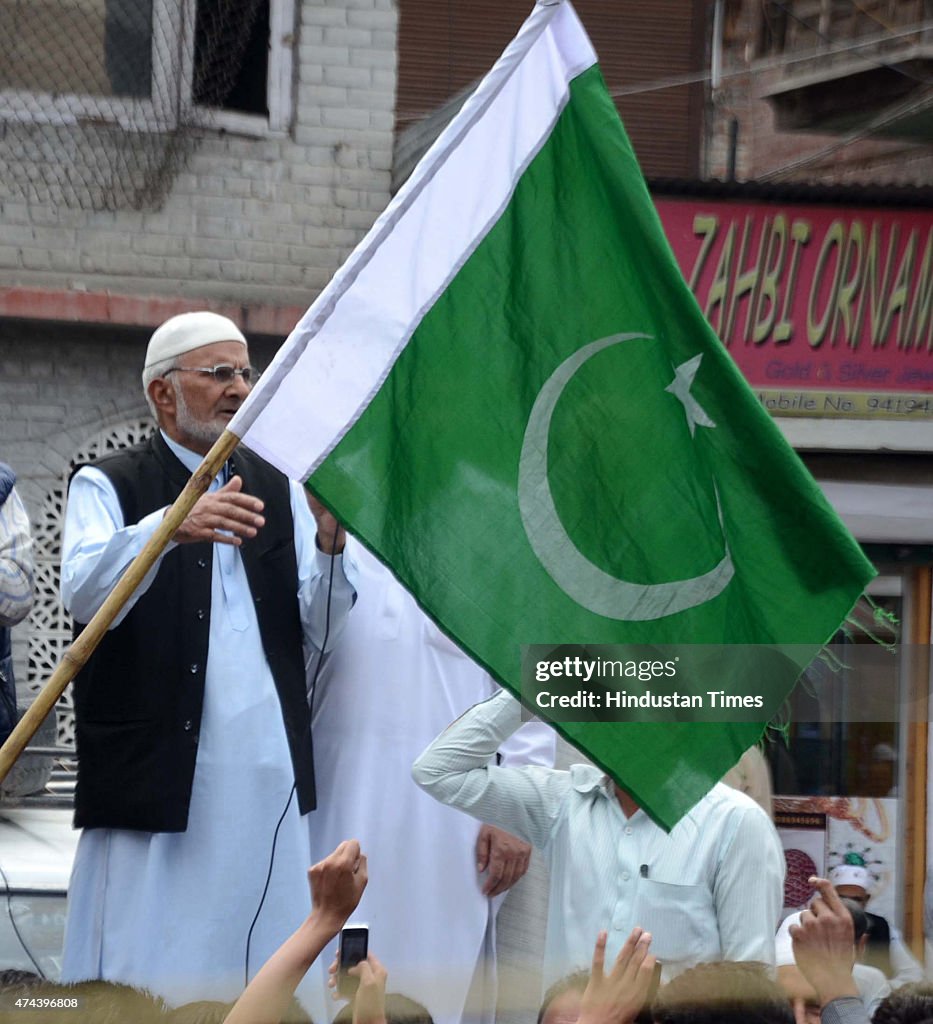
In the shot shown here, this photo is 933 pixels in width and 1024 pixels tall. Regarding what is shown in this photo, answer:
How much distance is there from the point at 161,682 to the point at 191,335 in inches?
27.9

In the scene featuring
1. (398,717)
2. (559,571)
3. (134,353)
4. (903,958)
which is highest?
(134,353)

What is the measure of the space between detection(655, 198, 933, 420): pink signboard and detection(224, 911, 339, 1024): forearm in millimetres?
5796

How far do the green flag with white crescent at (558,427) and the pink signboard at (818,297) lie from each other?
16.0 ft

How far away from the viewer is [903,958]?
5.38 metres

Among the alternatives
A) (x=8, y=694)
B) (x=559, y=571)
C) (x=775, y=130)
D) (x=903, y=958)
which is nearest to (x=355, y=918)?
(x=8, y=694)

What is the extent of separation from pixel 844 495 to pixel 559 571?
4.95 meters

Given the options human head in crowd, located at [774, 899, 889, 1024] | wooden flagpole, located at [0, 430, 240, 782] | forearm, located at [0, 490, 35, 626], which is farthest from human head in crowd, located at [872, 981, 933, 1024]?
forearm, located at [0, 490, 35, 626]

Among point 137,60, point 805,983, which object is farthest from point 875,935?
point 137,60

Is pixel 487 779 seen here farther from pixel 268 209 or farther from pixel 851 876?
pixel 268 209

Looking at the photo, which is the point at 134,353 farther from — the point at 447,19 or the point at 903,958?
the point at 903,958

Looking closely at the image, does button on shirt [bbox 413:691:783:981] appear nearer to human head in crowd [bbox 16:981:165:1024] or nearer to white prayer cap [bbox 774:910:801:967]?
white prayer cap [bbox 774:910:801:967]

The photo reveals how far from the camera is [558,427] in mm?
3189

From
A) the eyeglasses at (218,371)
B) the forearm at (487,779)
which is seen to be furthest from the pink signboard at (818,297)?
the eyeglasses at (218,371)

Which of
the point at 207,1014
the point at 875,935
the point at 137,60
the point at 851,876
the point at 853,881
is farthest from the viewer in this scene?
the point at 137,60
